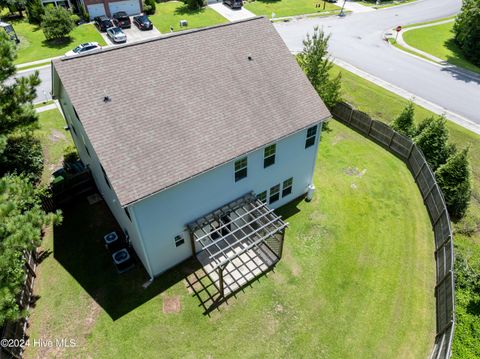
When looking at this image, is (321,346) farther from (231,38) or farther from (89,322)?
(231,38)

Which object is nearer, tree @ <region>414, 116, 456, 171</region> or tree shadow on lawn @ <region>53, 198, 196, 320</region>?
tree shadow on lawn @ <region>53, 198, 196, 320</region>

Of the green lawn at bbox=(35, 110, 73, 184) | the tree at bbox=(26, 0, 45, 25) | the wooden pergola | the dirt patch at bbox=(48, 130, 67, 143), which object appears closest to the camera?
the wooden pergola

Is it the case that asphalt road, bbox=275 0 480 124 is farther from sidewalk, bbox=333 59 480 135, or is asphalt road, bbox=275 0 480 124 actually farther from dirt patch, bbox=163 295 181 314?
dirt patch, bbox=163 295 181 314

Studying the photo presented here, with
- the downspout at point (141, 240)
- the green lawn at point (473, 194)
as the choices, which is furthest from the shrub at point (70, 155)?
the green lawn at point (473, 194)

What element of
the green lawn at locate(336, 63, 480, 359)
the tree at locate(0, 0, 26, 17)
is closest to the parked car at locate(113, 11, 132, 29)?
the tree at locate(0, 0, 26, 17)

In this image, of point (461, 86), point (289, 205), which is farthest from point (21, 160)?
point (461, 86)
